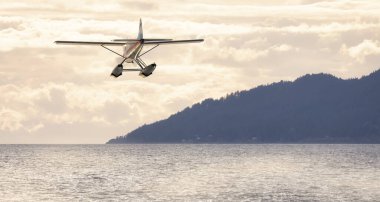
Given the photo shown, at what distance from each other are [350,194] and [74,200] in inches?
2129

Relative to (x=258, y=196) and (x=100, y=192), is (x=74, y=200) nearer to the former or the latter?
(x=100, y=192)

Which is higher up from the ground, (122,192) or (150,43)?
(150,43)

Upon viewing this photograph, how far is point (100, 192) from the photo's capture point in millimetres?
161625

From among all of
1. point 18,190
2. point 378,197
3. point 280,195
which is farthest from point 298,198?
point 18,190

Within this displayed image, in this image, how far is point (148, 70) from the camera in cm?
5766

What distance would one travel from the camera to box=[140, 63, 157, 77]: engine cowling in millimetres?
57125

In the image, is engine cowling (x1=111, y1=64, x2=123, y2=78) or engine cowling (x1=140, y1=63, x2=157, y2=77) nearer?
engine cowling (x1=111, y1=64, x2=123, y2=78)

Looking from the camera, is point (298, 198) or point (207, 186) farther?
point (207, 186)

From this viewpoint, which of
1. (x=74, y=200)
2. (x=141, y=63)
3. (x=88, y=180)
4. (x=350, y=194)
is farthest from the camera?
(x=88, y=180)

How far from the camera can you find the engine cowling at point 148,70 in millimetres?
57125

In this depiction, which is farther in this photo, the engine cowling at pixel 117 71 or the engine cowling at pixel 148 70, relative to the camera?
the engine cowling at pixel 148 70

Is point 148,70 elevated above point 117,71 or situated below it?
above

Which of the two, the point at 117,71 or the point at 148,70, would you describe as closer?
the point at 117,71

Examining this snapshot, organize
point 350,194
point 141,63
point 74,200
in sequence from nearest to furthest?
point 141,63 → point 74,200 → point 350,194
